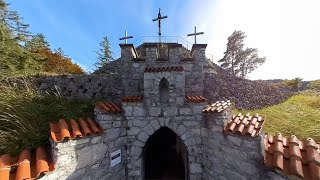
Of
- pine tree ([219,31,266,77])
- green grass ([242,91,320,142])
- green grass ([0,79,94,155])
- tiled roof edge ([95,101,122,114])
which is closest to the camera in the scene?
green grass ([0,79,94,155])

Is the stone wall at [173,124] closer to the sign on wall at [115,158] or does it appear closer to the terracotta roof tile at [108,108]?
the terracotta roof tile at [108,108]

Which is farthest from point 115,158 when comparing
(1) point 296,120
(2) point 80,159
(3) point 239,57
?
(3) point 239,57

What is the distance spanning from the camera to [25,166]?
3436 millimetres

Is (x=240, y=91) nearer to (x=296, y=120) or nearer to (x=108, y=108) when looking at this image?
(x=296, y=120)

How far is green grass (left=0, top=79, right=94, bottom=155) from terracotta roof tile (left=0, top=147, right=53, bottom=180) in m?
0.42

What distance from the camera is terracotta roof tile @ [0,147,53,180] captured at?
322 cm

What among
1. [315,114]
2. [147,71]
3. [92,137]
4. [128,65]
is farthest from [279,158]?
[315,114]

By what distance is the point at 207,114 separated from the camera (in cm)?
519

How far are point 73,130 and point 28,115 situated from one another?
2.06 m

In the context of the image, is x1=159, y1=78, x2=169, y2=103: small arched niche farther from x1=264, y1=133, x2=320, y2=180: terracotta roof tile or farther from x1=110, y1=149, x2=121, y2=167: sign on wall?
x1=264, y1=133, x2=320, y2=180: terracotta roof tile

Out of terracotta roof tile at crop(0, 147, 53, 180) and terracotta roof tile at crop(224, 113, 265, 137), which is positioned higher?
terracotta roof tile at crop(224, 113, 265, 137)

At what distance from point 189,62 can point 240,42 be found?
76.0 feet

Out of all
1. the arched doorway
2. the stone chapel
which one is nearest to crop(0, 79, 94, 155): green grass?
the stone chapel

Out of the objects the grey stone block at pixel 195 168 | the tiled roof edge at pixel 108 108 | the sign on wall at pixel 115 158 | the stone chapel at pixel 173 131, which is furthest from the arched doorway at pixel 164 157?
the tiled roof edge at pixel 108 108
